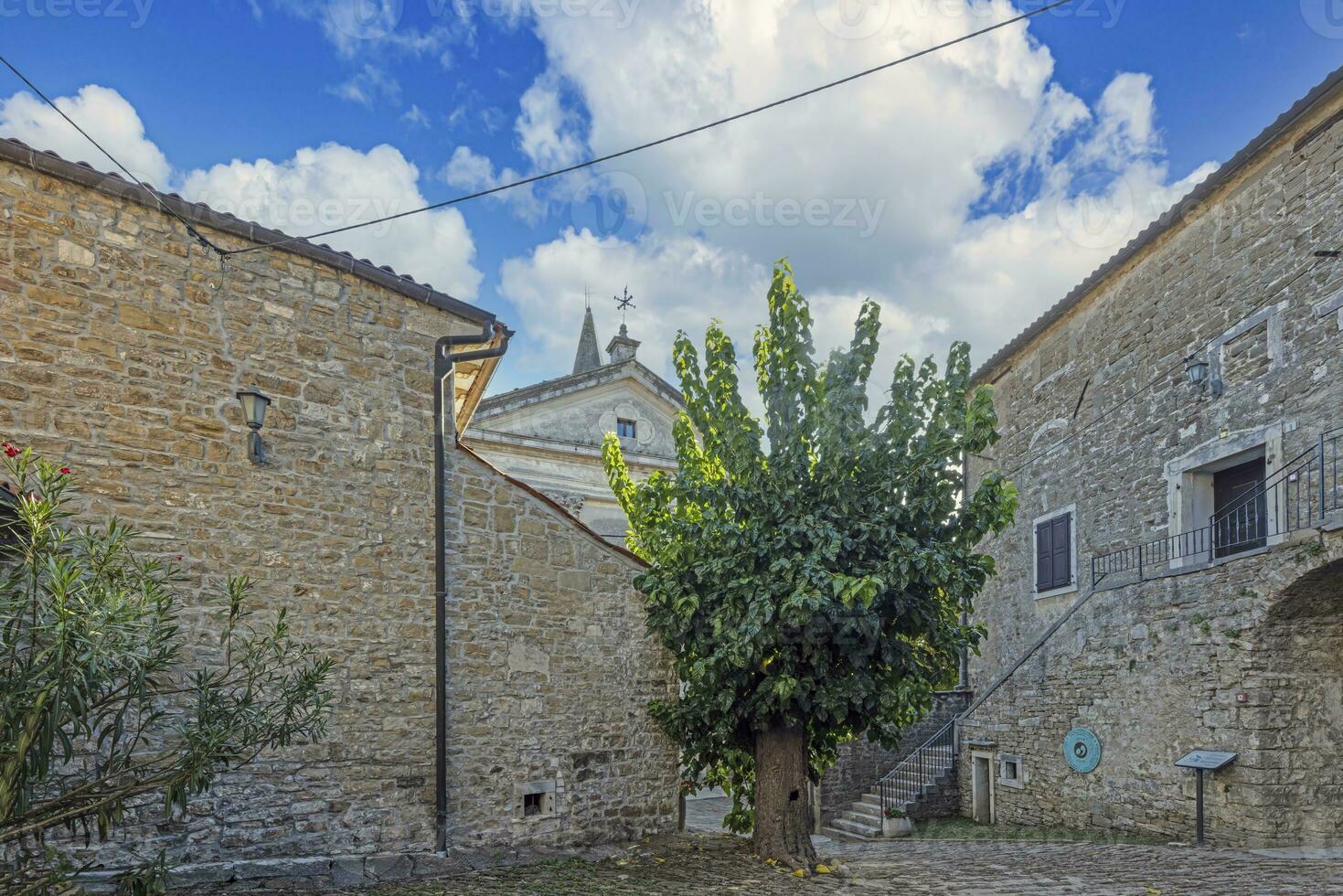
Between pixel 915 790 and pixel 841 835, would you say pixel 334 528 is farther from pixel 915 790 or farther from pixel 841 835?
pixel 915 790

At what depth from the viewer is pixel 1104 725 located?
11.1m

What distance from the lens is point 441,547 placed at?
24.3 ft

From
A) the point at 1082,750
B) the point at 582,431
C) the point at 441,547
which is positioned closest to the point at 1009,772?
A: the point at 1082,750

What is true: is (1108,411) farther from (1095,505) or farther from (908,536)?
(908,536)

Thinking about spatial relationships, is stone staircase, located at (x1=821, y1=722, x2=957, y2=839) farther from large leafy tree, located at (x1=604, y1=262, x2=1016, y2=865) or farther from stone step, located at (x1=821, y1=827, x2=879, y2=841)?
large leafy tree, located at (x1=604, y1=262, x2=1016, y2=865)

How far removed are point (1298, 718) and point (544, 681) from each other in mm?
7609

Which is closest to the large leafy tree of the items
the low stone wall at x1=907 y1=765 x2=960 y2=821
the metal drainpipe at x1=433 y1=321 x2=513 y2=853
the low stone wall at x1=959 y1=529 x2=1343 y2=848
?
the metal drainpipe at x1=433 y1=321 x2=513 y2=853

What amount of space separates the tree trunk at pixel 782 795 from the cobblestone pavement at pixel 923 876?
0.95ft

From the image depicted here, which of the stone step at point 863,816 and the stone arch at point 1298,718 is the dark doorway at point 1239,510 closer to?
the stone arch at point 1298,718

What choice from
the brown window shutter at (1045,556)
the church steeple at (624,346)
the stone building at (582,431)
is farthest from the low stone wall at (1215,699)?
the church steeple at (624,346)

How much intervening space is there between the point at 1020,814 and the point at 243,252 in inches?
468

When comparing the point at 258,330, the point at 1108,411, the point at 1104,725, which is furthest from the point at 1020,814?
the point at 258,330

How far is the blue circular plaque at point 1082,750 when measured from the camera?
36.6 feet

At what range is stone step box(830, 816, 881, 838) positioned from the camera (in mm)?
12945
